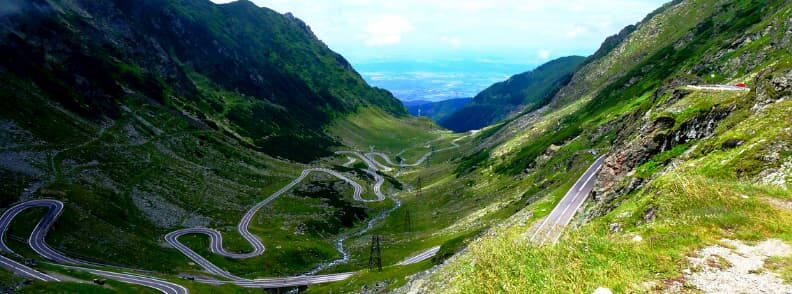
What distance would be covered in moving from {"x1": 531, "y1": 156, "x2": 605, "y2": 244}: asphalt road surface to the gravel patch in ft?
81.1

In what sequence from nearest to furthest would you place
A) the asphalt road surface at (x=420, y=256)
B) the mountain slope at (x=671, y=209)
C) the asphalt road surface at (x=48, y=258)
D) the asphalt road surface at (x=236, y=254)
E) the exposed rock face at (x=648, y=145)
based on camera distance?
1. the mountain slope at (x=671, y=209)
2. the exposed rock face at (x=648, y=145)
3. the asphalt road surface at (x=48, y=258)
4. the asphalt road surface at (x=420, y=256)
5. the asphalt road surface at (x=236, y=254)

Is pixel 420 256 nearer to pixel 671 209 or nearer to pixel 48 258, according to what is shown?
pixel 48 258

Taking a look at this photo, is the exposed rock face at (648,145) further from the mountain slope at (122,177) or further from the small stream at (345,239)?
the small stream at (345,239)

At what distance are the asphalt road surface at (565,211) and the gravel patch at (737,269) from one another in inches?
974

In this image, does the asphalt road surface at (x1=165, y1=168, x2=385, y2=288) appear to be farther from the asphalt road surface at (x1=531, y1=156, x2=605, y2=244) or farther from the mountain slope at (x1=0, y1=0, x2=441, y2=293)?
the asphalt road surface at (x1=531, y1=156, x2=605, y2=244)

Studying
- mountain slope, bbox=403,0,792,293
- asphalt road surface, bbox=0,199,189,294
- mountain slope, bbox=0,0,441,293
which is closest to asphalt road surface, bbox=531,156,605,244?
mountain slope, bbox=403,0,792,293

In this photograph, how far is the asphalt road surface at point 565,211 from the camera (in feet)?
165

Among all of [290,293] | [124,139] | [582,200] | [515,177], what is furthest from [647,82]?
[124,139]

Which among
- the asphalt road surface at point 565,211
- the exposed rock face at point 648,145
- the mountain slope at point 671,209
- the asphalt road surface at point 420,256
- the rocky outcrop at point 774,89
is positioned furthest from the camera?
the asphalt road surface at point 420,256

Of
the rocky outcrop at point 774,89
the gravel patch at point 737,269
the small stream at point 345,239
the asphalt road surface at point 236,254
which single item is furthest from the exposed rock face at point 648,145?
the small stream at point 345,239

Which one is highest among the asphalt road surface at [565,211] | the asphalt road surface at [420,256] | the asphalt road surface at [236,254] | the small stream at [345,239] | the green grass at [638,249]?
the green grass at [638,249]

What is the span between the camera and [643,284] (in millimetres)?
18266

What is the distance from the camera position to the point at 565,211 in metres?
63.5

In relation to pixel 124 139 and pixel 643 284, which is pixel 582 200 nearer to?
pixel 643 284
